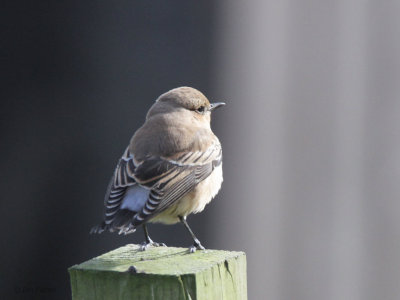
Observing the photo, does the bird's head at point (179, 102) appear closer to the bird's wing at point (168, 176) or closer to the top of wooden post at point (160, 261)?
the bird's wing at point (168, 176)

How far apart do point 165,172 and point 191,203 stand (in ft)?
0.85

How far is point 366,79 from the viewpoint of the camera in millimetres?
6703

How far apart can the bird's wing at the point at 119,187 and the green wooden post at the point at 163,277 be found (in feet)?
2.40

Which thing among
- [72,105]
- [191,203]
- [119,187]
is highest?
[72,105]

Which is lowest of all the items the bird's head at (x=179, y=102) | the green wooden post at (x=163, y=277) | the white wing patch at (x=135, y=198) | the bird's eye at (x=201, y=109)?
the green wooden post at (x=163, y=277)

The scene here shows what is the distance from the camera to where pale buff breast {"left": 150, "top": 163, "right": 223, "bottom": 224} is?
3.89 metres

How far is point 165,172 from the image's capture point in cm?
384

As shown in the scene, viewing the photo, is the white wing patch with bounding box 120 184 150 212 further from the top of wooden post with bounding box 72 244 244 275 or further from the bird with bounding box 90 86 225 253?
the top of wooden post with bounding box 72 244 244 275

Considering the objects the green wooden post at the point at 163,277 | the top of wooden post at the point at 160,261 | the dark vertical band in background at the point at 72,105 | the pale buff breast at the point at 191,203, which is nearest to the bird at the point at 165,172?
the pale buff breast at the point at 191,203

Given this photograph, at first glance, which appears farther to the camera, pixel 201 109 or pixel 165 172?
pixel 201 109

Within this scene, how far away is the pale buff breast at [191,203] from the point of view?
12.8ft

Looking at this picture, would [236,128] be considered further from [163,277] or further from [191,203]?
[163,277]

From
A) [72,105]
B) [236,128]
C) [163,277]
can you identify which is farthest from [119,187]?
[236,128]

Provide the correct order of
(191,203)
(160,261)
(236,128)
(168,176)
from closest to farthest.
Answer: (160,261), (168,176), (191,203), (236,128)
